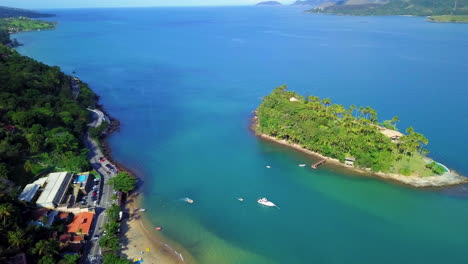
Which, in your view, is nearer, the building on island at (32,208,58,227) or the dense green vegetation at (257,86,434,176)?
the building on island at (32,208,58,227)

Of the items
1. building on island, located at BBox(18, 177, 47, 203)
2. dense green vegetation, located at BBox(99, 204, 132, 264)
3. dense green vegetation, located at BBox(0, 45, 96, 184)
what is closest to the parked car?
dense green vegetation, located at BBox(0, 45, 96, 184)

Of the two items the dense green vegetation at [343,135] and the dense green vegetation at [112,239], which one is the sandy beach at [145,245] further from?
the dense green vegetation at [343,135]

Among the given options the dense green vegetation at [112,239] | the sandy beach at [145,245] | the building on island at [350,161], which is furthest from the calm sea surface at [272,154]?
the dense green vegetation at [112,239]

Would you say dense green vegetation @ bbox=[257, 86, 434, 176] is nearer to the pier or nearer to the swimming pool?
the pier

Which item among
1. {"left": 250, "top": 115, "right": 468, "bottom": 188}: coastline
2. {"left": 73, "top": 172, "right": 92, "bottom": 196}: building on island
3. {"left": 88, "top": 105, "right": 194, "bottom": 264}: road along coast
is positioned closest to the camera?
{"left": 88, "top": 105, "right": 194, "bottom": 264}: road along coast

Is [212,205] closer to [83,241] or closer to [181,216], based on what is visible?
[181,216]
